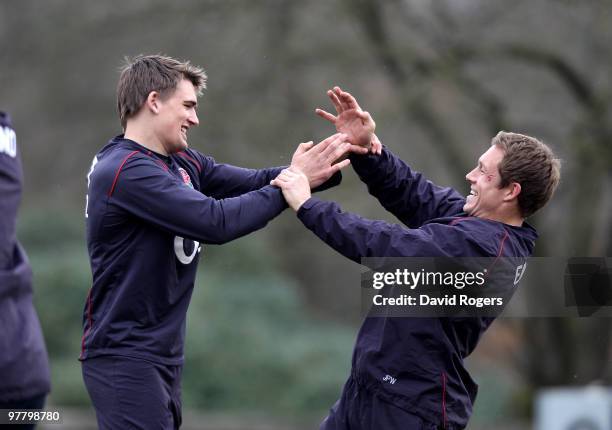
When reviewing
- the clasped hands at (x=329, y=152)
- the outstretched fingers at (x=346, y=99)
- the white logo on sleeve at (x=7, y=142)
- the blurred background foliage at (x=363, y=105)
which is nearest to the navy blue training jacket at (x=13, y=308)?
the white logo on sleeve at (x=7, y=142)

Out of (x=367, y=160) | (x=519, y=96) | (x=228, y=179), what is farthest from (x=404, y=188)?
(x=519, y=96)

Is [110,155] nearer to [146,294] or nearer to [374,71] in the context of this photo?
[146,294]

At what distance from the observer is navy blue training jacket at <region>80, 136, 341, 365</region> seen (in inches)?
171

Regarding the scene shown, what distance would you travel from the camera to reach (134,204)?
436 centimetres

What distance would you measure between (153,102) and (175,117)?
13 cm

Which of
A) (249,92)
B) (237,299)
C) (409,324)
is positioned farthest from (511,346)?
(409,324)

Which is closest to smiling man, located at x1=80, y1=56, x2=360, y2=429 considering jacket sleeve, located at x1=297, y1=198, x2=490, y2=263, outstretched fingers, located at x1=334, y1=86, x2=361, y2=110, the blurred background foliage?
jacket sleeve, located at x1=297, y1=198, x2=490, y2=263

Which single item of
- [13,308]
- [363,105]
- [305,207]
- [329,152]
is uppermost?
[363,105]

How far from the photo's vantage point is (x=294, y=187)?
4.52 m

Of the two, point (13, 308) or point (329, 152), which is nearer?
point (329, 152)

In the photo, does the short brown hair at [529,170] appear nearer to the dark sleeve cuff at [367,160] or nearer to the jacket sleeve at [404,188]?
the jacket sleeve at [404,188]

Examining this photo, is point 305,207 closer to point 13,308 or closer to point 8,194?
point 8,194

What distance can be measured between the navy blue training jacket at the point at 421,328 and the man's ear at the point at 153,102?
0.86m

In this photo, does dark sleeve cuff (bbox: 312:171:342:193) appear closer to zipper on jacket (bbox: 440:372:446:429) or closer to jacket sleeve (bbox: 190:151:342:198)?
jacket sleeve (bbox: 190:151:342:198)
